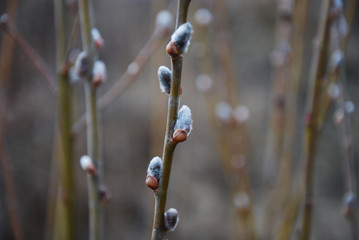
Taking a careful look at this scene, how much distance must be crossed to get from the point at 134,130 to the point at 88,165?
962 millimetres

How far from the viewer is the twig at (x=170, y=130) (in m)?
0.25

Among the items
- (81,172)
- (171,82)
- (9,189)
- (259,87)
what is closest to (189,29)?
(171,82)

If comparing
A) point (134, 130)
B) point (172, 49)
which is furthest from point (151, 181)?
point (134, 130)

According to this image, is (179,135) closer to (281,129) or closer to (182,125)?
(182,125)

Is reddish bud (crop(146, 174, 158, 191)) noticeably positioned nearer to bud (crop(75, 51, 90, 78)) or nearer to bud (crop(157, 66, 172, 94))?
bud (crop(157, 66, 172, 94))

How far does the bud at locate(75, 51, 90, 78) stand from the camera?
1.31 feet

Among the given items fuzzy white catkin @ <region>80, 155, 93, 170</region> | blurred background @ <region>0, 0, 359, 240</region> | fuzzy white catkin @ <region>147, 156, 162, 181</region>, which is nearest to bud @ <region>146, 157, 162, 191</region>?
fuzzy white catkin @ <region>147, 156, 162, 181</region>

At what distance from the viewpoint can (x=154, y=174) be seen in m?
0.28

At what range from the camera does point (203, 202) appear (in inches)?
50.6

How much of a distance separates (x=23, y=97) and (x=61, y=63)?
93 centimetres

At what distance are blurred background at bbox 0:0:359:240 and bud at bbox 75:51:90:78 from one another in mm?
826

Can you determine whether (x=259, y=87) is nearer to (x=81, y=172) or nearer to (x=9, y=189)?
(x=81, y=172)

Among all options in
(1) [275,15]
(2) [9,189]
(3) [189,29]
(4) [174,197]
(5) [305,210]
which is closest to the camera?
(3) [189,29]

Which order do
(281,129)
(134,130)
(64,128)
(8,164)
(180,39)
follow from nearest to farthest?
1. (180,39)
2. (64,128)
3. (281,129)
4. (8,164)
5. (134,130)
